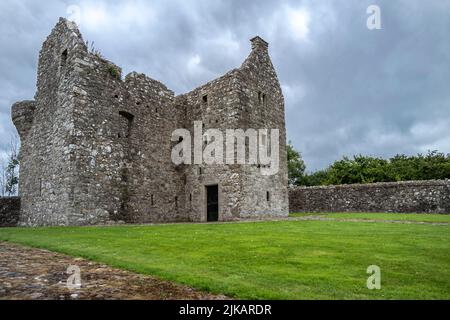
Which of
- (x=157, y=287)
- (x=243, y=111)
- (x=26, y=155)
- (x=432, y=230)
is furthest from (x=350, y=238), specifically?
(x=26, y=155)

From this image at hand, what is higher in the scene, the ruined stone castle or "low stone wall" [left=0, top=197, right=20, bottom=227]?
the ruined stone castle

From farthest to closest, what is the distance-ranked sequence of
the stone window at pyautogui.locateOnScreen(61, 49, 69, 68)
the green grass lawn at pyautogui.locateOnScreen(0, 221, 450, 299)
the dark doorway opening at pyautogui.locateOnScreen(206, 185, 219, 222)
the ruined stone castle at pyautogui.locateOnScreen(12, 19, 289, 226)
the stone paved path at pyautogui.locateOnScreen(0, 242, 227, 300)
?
the dark doorway opening at pyautogui.locateOnScreen(206, 185, 219, 222), the stone window at pyautogui.locateOnScreen(61, 49, 69, 68), the ruined stone castle at pyautogui.locateOnScreen(12, 19, 289, 226), the green grass lawn at pyautogui.locateOnScreen(0, 221, 450, 299), the stone paved path at pyautogui.locateOnScreen(0, 242, 227, 300)

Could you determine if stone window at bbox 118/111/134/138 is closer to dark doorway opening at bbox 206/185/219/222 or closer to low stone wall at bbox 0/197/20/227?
dark doorway opening at bbox 206/185/219/222

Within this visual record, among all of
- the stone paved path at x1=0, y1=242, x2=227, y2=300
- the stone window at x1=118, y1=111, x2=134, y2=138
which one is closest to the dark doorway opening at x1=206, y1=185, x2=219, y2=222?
the stone window at x1=118, y1=111, x2=134, y2=138

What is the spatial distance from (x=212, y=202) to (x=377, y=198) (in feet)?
40.9

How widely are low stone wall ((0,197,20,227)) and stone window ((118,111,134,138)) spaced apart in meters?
7.96

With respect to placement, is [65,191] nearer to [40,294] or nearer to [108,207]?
[108,207]

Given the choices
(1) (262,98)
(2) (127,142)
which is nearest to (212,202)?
(2) (127,142)

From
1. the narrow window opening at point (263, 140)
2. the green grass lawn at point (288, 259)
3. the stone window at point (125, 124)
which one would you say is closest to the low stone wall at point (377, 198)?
the narrow window opening at point (263, 140)

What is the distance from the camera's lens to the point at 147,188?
19734mm

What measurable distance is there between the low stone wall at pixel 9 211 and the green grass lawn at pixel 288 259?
436 inches

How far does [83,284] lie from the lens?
523 centimetres

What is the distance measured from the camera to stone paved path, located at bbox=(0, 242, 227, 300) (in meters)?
4.67

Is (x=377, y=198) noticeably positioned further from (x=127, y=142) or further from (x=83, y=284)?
(x=83, y=284)
